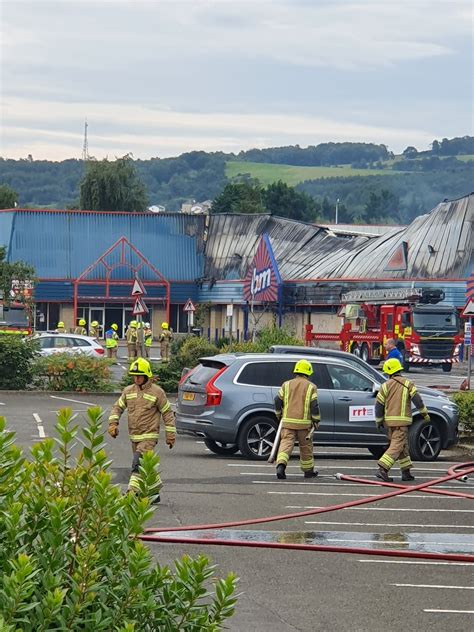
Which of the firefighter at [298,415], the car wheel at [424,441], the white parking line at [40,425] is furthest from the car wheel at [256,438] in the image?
the white parking line at [40,425]

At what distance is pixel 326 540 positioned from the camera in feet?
41.9

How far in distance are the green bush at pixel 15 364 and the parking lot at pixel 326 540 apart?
11.7 meters

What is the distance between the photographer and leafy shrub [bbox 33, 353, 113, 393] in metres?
33.1

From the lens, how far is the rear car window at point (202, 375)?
2080cm

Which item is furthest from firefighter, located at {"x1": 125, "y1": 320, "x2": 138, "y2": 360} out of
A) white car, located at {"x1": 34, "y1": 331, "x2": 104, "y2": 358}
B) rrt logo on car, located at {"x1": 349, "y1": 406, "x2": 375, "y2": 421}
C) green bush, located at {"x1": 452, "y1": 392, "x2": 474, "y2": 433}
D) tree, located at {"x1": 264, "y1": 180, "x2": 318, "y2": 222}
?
tree, located at {"x1": 264, "y1": 180, "x2": 318, "y2": 222}

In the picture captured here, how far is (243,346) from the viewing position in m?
34.0

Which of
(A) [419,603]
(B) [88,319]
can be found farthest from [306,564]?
(B) [88,319]

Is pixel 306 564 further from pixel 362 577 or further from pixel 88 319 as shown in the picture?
pixel 88 319

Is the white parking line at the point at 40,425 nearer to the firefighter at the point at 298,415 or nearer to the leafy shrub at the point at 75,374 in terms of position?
the firefighter at the point at 298,415

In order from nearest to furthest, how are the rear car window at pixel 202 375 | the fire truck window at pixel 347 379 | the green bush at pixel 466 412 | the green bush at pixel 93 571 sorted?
the green bush at pixel 93 571
the rear car window at pixel 202 375
the fire truck window at pixel 347 379
the green bush at pixel 466 412

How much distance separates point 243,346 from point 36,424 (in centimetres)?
1025

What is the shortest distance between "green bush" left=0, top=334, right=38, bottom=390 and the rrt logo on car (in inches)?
558

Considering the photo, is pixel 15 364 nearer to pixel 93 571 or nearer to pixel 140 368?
pixel 140 368

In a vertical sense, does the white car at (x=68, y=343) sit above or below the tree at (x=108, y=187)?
below
